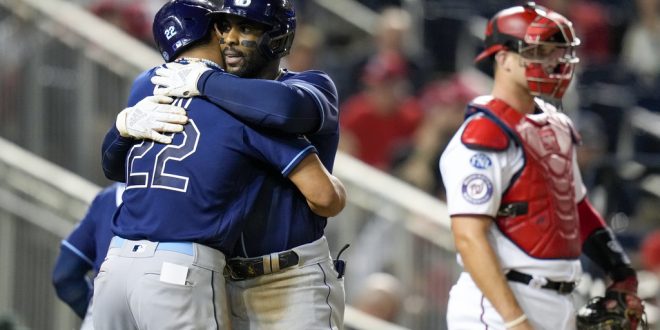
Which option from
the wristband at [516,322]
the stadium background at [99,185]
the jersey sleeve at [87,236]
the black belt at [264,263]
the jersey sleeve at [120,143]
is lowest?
the stadium background at [99,185]

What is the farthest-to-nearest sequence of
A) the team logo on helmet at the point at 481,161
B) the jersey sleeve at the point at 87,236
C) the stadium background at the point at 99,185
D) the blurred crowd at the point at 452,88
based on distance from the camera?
the blurred crowd at the point at 452,88, the stadium background at the point at 99,185, the jersey sleeve at the point at 87,236, the team logo on helmet at the point at 481,161

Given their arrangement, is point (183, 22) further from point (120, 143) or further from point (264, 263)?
point (264, 263)

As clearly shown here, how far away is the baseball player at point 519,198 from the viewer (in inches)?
181

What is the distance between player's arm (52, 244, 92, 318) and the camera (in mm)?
5449

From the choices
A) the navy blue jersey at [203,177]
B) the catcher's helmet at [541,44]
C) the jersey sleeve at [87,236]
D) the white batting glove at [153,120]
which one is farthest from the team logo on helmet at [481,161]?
the jersey sleeve at [87,236]

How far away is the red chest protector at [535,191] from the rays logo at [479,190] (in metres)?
0.13

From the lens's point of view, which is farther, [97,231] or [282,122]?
[97,231]

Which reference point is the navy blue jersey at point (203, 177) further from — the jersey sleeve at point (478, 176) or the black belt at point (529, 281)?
the black belt at point (529, 281)

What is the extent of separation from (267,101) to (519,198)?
1119 millimetres

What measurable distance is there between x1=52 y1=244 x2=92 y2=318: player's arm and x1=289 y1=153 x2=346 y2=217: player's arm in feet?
5.20

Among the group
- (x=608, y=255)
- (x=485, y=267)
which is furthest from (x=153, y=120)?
(x=608, y=255)

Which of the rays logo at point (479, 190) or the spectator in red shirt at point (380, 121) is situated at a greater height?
the rays logo at point (479, 190)

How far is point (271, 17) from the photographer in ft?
14.2

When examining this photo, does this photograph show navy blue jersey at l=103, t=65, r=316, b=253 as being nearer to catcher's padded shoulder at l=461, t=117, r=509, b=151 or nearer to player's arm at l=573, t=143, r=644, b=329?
catcher's padded shoulder at l=461, t=117, r=509, b=151
